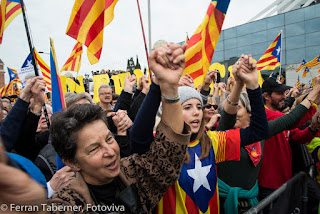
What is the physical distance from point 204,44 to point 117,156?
7.87ft

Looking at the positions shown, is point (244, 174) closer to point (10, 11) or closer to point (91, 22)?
point (91, 22)

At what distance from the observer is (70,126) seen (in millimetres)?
1260

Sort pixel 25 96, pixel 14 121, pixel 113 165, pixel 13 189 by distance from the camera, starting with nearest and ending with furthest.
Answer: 1. pixel 13 189
2. pixel 113 165
3. pixel 14 121
4. pixel 25 96

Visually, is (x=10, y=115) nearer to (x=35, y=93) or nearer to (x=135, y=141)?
(x=35, y=93)

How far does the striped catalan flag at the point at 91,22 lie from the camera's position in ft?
8.49

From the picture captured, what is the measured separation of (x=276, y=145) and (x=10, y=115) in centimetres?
304

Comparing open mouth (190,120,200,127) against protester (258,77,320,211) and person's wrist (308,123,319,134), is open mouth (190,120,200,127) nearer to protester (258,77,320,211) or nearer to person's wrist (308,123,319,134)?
protester (258,77,320,211)

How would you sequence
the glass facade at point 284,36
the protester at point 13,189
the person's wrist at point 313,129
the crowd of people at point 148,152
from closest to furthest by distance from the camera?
the protester at point 13,189, the crowd of people at point 148,152, the person's wrist at point 313,129, the glass facade at point 284,36

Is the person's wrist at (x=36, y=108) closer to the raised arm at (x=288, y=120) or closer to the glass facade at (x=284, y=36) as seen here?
the raised arm at (x=288, y=120)

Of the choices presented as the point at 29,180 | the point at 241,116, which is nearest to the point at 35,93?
the point at 29,180

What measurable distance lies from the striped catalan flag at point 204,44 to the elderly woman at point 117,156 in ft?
6.77

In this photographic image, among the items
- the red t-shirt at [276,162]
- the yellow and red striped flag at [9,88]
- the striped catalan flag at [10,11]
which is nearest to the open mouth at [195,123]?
the red t-shirt at [276,162]

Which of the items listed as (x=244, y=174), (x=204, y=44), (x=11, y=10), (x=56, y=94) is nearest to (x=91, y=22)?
(x=56, y=94)

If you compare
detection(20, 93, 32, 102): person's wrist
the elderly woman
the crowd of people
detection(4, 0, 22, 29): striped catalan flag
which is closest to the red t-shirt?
the crowd of people
